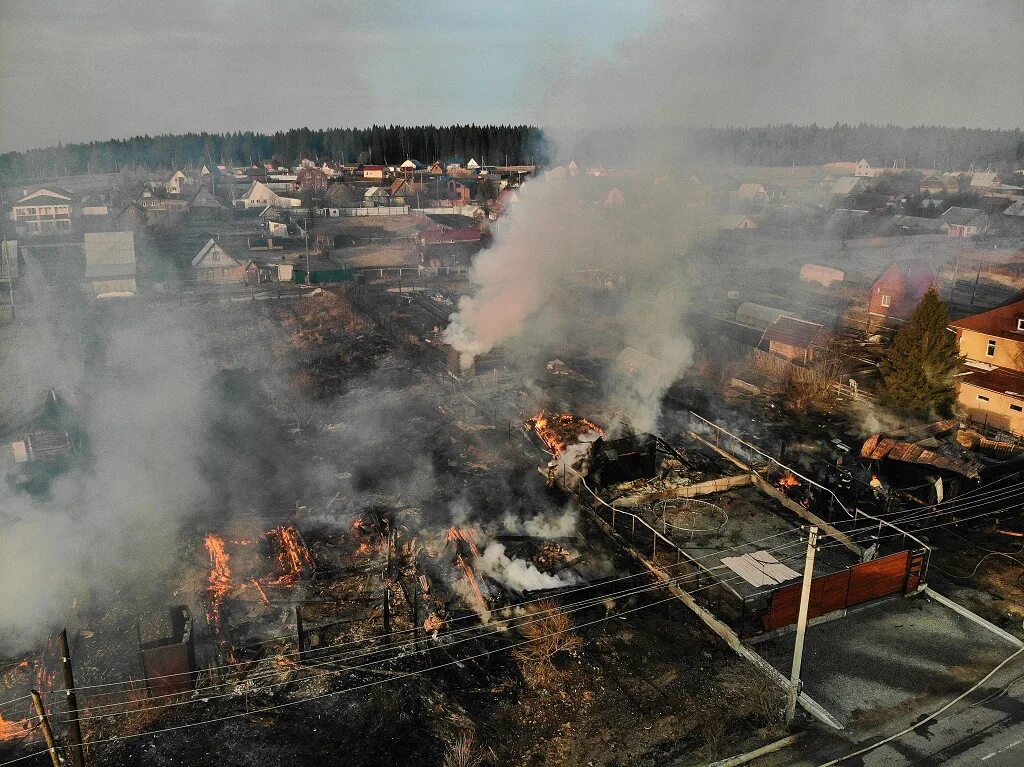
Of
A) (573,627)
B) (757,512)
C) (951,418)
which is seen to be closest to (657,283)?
(951,418)

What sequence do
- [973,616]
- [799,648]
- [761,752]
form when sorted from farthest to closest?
1. [973,616]
2. [799,648]
3. [761,752]

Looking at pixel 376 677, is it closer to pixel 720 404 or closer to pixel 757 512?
pixel 757 512

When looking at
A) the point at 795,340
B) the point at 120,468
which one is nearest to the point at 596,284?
the point at 795,340

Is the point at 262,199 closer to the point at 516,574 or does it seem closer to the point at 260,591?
the point at 260,591

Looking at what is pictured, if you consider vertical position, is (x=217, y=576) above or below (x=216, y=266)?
below

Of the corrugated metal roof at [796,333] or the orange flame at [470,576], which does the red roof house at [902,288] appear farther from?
the orange flame at [470,576]

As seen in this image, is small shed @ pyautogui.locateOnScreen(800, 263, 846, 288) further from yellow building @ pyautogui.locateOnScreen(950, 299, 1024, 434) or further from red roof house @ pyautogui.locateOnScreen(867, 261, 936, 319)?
yellow building @ pyautogui.locateOnScreen(950, 299, 1024, 434)

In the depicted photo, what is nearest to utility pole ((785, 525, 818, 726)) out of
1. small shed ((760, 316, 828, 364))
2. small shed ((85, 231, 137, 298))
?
small shed ((760, 316, 828, 364))
